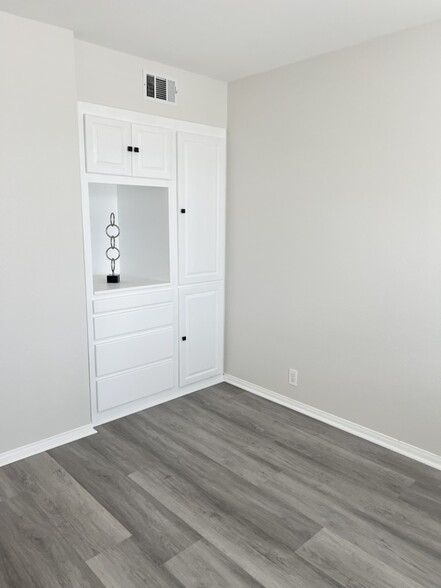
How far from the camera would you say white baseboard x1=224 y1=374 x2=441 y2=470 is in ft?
9.05

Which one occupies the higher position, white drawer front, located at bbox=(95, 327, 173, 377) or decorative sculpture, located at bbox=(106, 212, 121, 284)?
decorative sculpture, located at bbox=(106, 212, 121, 284)

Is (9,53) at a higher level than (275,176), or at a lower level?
higher

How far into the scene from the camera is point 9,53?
245 cm

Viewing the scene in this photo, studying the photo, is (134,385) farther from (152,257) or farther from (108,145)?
(108,145)

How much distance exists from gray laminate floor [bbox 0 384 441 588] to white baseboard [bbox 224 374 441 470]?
0.24 ft

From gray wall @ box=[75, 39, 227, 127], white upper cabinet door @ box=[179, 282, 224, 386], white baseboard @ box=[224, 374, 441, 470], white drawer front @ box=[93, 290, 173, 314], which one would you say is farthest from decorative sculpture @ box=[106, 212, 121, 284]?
white baseboard @ box=[224, 374, 441, 470]

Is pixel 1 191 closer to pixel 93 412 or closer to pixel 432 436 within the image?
pixel 93 412

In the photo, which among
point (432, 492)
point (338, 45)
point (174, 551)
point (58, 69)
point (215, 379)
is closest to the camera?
point (174, 551)

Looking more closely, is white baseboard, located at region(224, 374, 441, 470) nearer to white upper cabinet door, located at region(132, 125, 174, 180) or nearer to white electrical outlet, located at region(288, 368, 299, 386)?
white electrical outlet, located at region(288, 368, 299, 386)

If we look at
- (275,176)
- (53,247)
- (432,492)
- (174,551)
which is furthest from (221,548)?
(275,176)

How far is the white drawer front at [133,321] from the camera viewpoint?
3.12 metres

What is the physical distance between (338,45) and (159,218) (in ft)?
5.63

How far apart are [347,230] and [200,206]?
1.22 metres

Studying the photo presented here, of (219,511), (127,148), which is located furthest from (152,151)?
(219,511)
